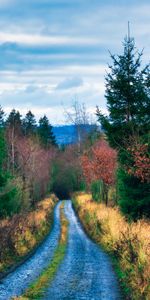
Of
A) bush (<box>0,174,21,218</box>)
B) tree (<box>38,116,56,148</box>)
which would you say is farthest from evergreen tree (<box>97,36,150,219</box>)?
tree (<box>38,116,56,148</box>)

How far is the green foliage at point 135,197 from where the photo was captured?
28681mm

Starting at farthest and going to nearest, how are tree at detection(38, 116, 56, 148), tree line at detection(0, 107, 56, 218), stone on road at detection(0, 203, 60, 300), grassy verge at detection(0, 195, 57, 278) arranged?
tree at detection(38, 116, 56, 148)
tree line at detection(0, 107, 56, 218)
grassy verge at detection(0, 195, 57, 278)
stone on road at detection(0, 203, 60, 300)

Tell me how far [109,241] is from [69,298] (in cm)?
1230

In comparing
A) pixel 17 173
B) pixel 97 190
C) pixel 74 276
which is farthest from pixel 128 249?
pixel 17 173

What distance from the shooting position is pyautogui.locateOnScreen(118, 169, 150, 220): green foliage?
28.7m

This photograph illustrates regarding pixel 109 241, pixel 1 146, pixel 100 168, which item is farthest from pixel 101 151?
pixel 109 241

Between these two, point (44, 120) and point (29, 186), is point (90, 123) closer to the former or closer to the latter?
point (29, 186)

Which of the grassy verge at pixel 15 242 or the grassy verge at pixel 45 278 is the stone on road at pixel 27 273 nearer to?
the grassy verge at pixel 45 278

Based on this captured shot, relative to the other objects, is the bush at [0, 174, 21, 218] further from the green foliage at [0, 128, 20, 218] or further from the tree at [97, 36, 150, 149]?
the tree at [97, 36, 150, 149]

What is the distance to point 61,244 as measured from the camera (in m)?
32.1

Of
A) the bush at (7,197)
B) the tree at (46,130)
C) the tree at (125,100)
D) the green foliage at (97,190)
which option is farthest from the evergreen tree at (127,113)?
the tree at (46,130)

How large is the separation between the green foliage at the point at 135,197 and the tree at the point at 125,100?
2166 millimetres

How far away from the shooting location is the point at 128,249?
69.5 feet

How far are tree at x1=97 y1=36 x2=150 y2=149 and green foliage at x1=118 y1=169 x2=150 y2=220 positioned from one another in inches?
85.3
